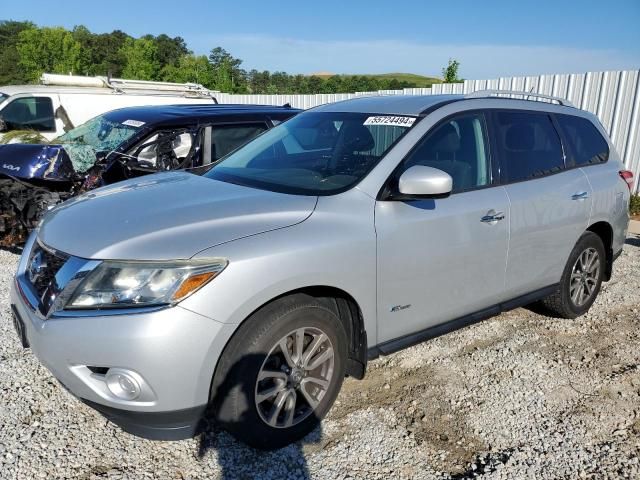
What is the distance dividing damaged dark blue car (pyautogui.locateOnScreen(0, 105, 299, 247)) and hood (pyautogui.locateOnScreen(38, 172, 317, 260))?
Result: 2.27 metres

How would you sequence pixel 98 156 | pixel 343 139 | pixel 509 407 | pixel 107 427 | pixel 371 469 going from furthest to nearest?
pixel 98 156, pixel 343 139, pixel 509 407, pixel 107 427, pixel 371 469

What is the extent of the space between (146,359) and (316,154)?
1803 millimetres

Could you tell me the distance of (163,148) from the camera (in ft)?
18.3

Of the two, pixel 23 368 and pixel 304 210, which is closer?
pixel 304 210

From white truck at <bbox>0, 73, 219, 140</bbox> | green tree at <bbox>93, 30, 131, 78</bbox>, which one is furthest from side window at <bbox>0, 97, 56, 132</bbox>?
green tree at <bbox>93, 30, 131, 78</bbox>

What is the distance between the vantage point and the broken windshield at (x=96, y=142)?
18.6 ft

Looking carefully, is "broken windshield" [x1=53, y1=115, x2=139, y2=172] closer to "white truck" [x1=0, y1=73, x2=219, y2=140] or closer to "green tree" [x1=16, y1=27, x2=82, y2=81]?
"white truck" [x1=0, y1=73, x2=219, y2=140]

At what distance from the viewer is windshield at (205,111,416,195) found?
308 cm

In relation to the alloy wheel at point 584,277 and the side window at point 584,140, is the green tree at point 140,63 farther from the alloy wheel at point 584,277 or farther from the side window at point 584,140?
the alloy wheel at point 584,277

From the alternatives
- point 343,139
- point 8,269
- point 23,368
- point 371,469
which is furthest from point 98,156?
point 371,469

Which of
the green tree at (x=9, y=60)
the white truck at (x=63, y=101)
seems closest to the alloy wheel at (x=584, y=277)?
the white truck at (x=63, y=101)

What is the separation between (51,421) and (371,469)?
5.90ft

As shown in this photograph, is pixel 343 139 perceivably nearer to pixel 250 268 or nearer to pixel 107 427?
pixel 250 268

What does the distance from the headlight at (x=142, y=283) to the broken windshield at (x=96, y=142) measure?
141 inches
